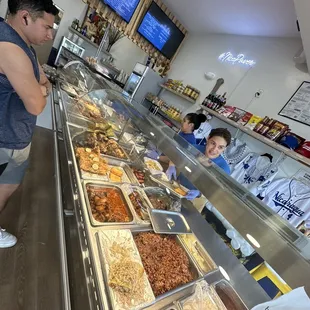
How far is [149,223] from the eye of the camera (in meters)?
1.55

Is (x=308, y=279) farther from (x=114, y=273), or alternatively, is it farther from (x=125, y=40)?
(x=125, y=40)

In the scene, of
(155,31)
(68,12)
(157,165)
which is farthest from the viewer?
(155,31)

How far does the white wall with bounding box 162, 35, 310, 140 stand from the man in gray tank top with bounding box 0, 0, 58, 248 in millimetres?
4116

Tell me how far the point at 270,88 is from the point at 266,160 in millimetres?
1644

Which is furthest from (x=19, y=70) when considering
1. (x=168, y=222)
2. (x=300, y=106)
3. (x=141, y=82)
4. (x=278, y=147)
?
(x=141, y=82)

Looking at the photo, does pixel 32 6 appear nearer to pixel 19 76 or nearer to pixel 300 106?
pixel 19 76

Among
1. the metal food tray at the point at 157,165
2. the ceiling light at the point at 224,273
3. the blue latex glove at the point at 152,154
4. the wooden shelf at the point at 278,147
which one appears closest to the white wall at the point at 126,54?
the wooden shelf at the point at 278,147

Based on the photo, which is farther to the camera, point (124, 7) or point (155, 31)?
point (155, 31)

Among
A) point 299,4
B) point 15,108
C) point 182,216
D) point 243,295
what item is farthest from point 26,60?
point 299,4

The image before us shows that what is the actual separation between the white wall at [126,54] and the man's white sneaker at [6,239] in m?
6.15

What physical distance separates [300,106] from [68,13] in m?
6.28

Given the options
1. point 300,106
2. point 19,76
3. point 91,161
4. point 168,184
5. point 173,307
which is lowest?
point 173,307

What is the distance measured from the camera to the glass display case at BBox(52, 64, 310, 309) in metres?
0.86

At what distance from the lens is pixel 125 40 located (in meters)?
6.41
